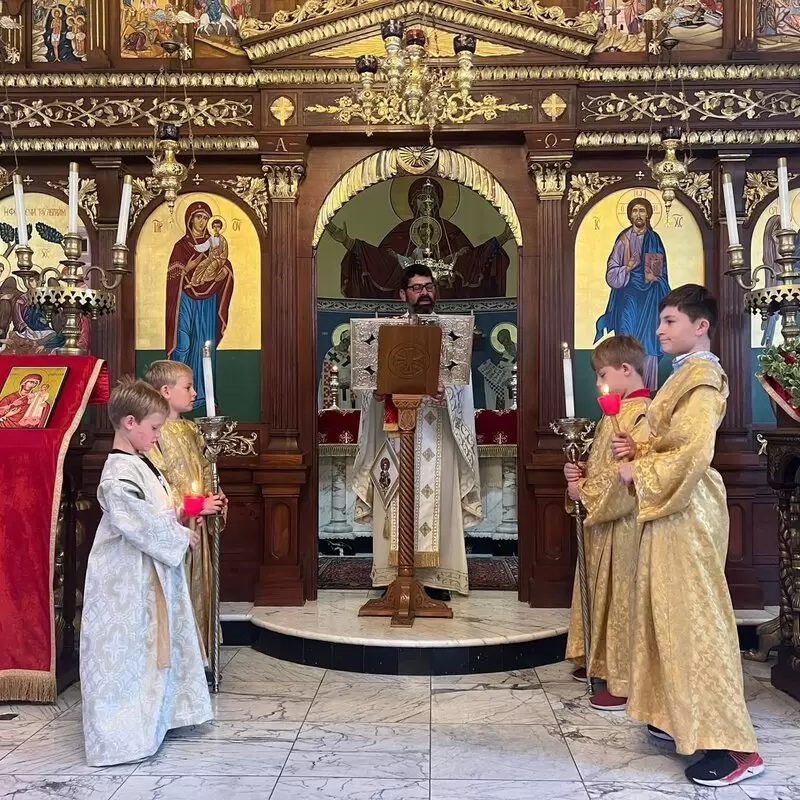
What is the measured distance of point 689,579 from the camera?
330cm

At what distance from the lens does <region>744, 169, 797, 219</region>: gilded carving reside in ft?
19.7

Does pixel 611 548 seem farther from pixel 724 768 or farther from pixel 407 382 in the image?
pixel 407 382

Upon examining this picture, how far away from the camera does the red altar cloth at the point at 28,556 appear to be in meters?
4.28

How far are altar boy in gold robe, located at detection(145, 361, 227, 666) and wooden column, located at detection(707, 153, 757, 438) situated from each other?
3811 millimetres

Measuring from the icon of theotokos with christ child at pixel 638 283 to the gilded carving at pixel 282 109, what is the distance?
8.60ft

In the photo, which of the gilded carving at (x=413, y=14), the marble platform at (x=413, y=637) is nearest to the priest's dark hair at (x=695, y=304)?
the marble platform at (x=413, y=637)

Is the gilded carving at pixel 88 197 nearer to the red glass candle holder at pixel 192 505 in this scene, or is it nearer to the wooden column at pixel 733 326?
the red glass candle holder at pixel 192 505

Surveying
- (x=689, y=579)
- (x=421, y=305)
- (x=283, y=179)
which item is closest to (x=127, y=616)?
(x=689, y=579)

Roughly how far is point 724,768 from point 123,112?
18.6 ft

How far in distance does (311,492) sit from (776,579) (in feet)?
11.5

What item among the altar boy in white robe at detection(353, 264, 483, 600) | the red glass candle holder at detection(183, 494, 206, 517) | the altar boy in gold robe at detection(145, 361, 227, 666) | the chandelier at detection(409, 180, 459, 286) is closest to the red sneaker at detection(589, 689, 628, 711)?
the altar boy in white robe at detection(353, 264, 483, 600)

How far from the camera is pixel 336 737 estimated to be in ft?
12.6

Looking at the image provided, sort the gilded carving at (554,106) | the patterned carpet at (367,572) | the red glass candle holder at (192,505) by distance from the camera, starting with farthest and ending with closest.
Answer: the patterned carpet at (367,572), the gilded carving at (554,106), the red glass candle holder at (192,505)

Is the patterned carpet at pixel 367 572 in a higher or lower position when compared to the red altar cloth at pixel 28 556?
lower
